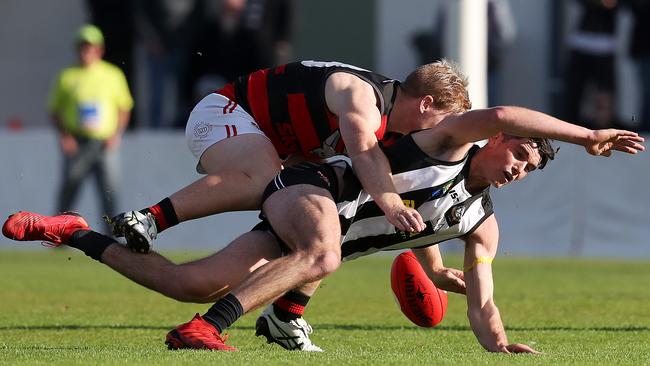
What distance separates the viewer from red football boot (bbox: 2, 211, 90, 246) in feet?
23.9

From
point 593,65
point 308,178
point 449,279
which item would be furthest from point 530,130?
point 593,65

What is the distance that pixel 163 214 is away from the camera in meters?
7.68

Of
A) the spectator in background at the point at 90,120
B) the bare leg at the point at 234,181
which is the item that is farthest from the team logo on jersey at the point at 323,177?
the spectator in background at the point at 90,120

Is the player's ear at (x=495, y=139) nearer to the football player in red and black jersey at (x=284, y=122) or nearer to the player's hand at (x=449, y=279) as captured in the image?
the football player in red and black jersey at (x=284, y=122)

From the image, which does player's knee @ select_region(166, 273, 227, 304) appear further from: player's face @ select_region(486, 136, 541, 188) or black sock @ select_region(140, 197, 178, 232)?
player's face @ select_region(486, 136, 541, 188)

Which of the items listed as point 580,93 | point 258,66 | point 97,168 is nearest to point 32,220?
point 97,168

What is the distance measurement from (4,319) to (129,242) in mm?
1857

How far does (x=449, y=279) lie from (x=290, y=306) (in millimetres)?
830

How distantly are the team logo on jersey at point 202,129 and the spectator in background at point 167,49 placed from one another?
9731mm

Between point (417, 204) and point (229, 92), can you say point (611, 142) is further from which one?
point (229, 92)

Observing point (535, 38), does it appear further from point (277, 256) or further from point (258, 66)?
point (277, 256)

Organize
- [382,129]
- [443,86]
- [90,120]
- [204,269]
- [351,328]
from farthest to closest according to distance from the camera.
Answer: [90,120], [351,328], [382,129], [443,86], [204,269]

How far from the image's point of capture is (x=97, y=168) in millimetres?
14773

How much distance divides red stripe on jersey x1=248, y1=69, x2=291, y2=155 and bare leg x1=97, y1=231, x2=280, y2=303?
0.94 m
